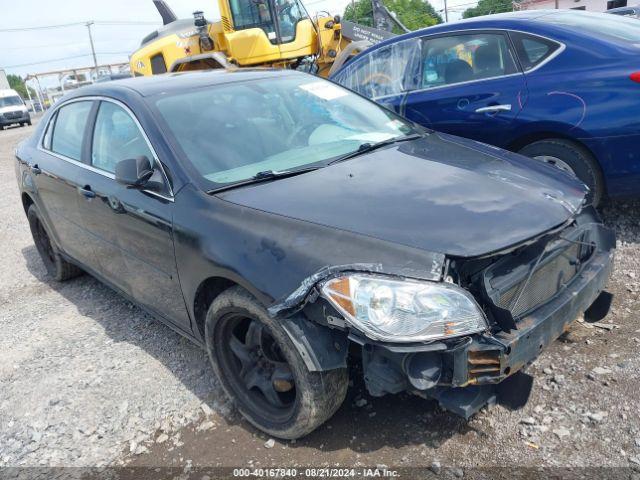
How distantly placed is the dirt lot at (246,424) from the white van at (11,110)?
29.5 metres

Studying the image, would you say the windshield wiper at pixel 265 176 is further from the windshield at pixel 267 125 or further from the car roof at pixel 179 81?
the car roof at pixel 179 81

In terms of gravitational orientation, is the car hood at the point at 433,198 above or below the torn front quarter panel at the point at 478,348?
above

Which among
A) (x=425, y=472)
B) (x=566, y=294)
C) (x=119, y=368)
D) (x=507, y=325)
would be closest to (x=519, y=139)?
(x=566, y=294)

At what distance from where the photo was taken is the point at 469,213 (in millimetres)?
2318

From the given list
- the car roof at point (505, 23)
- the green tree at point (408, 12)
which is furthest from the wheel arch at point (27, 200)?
the green tree at point (408, 12)

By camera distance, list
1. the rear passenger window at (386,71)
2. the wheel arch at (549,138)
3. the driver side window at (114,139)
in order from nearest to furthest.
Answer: the driver side window at (114,139) → the wheel arch at (549,138) → the rear passenger window at (386,71)

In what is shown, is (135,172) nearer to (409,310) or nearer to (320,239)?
(320,239)

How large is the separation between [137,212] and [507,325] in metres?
2.05

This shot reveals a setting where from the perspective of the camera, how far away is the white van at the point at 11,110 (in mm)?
28672

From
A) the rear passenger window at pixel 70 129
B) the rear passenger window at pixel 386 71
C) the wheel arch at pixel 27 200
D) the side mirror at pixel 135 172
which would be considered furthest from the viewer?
the rear passenger window at pixel 386 71

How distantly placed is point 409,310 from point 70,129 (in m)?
3.25

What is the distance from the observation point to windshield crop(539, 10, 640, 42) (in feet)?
13.5

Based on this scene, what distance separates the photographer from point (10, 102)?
29.5 m

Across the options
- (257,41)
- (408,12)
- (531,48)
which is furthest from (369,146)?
(408,12)
